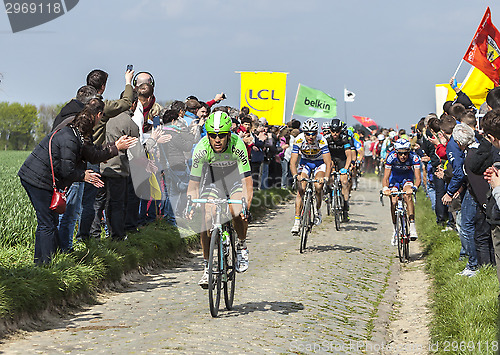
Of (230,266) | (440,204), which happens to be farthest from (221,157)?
(440,204)

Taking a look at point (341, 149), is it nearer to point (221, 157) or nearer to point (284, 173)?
point (284, 173)

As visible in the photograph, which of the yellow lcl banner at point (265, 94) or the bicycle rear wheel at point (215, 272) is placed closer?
the bicycle rear wheel at point (215, 272)

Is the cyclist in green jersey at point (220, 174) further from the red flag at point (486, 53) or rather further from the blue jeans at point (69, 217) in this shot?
the red flag at point (486, 53)

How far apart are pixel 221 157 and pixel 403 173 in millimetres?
5823

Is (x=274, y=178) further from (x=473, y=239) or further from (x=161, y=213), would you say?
(x=473, y=239)

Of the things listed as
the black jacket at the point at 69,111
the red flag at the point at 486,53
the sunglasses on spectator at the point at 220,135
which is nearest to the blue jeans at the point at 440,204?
the red flag at the point at 486,53

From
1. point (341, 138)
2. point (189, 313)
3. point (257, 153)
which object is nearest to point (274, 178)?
point (257, 153)

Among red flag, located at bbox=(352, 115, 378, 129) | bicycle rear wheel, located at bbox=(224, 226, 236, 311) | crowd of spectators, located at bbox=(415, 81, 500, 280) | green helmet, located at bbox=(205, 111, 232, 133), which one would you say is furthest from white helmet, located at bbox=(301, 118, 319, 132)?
red flag, located at bbox=(352, 115, 378, 129)

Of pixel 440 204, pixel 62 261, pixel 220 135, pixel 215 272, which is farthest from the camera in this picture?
pixel 440 204

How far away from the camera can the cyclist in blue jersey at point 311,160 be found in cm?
1412

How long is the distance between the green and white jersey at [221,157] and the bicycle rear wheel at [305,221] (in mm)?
5250

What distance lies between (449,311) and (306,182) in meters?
6.44

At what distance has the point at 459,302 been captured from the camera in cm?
804

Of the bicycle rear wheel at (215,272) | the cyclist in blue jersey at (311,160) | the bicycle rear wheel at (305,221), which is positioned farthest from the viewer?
the cyclist in blue jersey at (311,160)
